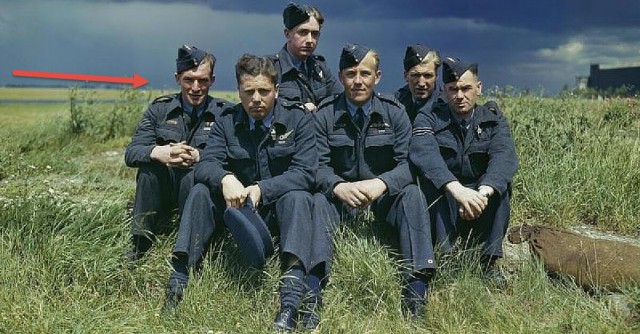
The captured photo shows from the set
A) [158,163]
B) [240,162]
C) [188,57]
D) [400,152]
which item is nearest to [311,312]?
[240,162]

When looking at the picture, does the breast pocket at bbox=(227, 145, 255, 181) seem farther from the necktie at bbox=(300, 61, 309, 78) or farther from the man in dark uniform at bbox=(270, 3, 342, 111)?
the necktie at bbox=(300, 61, 309, 78)

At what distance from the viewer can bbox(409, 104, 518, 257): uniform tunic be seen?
152 inches

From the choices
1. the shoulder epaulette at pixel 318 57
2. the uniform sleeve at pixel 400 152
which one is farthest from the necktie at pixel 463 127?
the shoulder epaulette at pixel 318 57

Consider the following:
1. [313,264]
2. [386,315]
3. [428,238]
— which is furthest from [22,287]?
[428,238]

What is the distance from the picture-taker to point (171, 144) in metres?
4.18

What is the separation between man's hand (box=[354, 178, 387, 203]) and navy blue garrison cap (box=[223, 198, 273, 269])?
59 cm

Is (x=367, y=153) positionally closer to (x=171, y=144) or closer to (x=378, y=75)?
(x=378, y=75)

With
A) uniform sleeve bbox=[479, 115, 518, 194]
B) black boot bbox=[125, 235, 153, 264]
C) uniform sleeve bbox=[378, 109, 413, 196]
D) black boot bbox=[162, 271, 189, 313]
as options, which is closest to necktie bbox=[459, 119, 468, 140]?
uniform sleeve bbox=[479, 115, 518, 194]

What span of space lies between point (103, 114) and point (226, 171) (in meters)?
6.85

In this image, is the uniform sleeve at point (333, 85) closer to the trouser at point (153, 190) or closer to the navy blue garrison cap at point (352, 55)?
the navy blue garrison cap at point (352, 55)

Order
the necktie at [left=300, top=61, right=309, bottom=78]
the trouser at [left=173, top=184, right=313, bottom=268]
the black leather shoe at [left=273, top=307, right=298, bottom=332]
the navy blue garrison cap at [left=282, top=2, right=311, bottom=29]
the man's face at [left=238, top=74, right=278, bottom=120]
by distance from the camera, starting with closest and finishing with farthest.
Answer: the black leather shoe at [left=273, top=307, right=298, bottom=332] → the trouser at [left=173, top=184, right=313, bottom=268] → the man's face at [left=238, top=74, right=278, bottom=120] → the navy blue garrison cap at [left=282, top=2, right=311, bottom=29] → the necktie at [left=300, top=61, right=309, bottom=78]

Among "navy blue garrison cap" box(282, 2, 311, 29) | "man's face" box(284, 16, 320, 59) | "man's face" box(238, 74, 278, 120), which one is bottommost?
"man's face" box(238, 74, 278, 120)

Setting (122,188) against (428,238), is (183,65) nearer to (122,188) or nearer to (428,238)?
(122,188)

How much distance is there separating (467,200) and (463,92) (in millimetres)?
678
